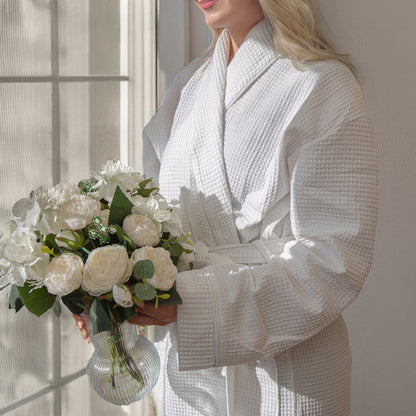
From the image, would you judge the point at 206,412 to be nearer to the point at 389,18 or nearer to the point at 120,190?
the point at 120,190

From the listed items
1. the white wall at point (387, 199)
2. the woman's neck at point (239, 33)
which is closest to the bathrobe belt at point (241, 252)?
the woman's neck at point (239, 33)

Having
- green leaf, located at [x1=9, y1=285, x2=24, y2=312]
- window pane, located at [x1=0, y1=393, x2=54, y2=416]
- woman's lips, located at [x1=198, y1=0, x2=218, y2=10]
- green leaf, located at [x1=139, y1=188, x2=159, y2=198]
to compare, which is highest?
woman's lips, located at [x1=198, y1=0, x2=218, y2=10]

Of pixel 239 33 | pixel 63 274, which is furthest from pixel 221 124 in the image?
pixel 63 274

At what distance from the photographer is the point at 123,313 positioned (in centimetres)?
110

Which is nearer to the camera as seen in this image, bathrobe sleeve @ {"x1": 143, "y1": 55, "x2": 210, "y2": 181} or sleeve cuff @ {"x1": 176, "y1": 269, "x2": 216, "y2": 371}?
sleeve cuff @ {"x1": 176, "y1": 269, "x2": 216, "y2": 371}

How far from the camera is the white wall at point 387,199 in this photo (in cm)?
188

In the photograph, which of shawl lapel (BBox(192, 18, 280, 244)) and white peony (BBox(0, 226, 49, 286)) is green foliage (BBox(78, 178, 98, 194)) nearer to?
white peony (BBox(0, 226, 49, 286))

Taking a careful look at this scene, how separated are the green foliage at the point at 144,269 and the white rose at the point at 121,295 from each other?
0.10ft

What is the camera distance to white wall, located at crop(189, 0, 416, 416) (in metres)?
1.88

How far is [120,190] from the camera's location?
1.12 metres

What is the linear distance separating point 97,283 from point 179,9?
1.10m

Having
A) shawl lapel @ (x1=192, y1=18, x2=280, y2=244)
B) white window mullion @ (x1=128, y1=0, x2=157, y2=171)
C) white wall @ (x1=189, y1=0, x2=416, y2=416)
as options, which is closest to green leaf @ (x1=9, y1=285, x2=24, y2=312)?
shawl lapel @ (x1=192, y1=18, x2=280, y2=244)

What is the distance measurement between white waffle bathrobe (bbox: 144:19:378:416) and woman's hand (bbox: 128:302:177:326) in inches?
1.1

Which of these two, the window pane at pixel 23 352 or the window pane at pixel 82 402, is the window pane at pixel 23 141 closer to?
the window pane at pixel 23 352
